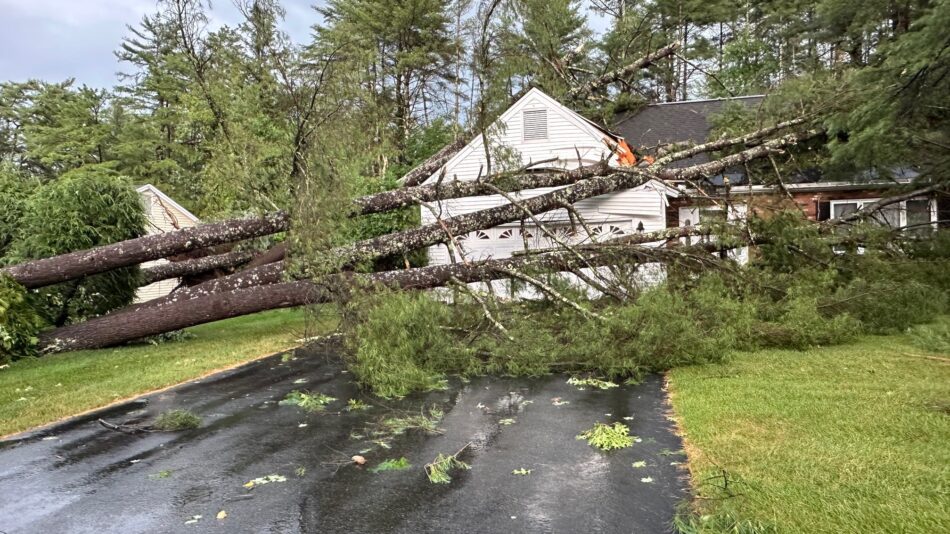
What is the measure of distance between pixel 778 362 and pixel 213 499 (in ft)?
19.1

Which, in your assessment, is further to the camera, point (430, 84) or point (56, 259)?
point (430, 84)

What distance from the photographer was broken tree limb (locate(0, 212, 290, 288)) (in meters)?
9.39

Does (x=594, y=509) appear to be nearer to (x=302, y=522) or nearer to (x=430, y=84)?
(x=302, y=522)

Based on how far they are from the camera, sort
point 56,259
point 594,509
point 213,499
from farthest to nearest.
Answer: point 56,259 < point 213,499 < point 594,509

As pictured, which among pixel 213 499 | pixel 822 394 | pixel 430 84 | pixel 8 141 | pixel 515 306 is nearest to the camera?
pixel 213 499

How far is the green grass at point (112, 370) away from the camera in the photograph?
622 cm

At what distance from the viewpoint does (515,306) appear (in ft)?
26.8

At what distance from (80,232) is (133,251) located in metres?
1.31

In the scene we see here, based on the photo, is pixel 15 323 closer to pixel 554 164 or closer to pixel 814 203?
pixel 554 164

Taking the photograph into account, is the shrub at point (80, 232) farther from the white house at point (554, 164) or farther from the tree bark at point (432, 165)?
the white house at point (554, 164)

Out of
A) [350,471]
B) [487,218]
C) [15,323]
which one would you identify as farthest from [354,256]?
[350,471]

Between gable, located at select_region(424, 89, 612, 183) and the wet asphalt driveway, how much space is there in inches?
331

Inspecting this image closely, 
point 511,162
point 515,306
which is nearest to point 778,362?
point 515,306

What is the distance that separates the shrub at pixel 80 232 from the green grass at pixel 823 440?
379 inches
